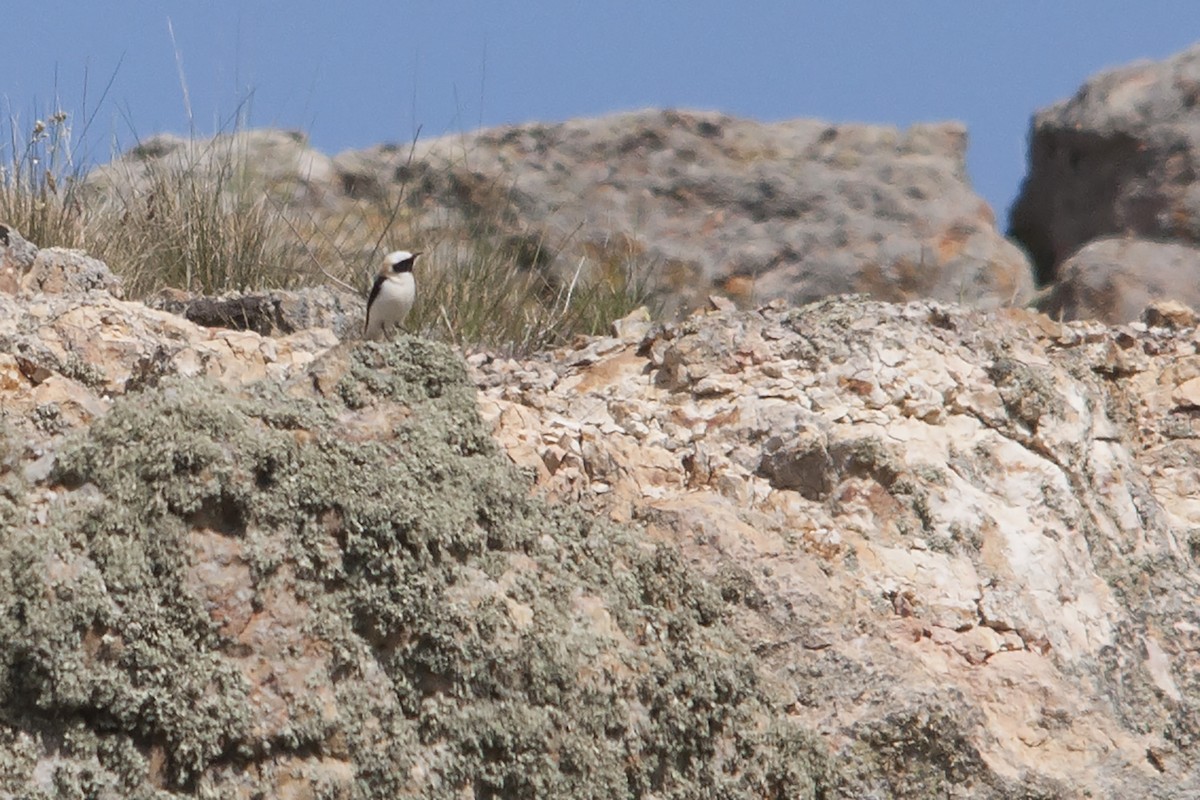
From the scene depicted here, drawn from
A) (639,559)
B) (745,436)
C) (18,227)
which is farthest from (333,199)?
(639,559)

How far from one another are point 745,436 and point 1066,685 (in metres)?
1.02

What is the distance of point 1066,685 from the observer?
11.7ft

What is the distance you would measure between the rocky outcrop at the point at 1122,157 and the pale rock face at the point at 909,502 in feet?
16.7

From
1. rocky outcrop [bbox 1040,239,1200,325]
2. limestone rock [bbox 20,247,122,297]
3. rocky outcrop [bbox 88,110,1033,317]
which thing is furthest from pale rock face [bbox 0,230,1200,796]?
rocky outcrop [bbox 88,110,1033,317]

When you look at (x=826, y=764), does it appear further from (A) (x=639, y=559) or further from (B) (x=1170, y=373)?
(B) (x=1170, y=373)

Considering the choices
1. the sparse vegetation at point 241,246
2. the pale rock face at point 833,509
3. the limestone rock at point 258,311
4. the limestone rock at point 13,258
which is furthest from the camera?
the sparse vegetation at point 241,246

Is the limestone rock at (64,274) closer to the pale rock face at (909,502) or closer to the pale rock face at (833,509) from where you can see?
the pale rock face at (833,509)

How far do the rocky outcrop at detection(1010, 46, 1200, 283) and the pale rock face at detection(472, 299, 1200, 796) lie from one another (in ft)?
16.7

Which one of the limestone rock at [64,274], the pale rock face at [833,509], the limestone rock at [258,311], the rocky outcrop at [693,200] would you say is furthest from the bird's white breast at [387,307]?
the rocky outcrop at [693,200]

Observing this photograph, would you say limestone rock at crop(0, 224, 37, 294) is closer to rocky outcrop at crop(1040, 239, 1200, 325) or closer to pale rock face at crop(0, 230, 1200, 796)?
pale rock face at crop(0, 230, 1200, 796)

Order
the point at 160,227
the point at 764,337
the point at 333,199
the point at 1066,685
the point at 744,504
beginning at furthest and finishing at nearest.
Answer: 1. the point at 333,199
2. the point at 160,227
3. the point at 764,337
4. the point at 744,504
5. the point at 1066,685

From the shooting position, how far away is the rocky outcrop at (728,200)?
895 cm

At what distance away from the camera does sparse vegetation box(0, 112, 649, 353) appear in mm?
6066

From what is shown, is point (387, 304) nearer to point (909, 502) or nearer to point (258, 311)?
point (258, 311)
